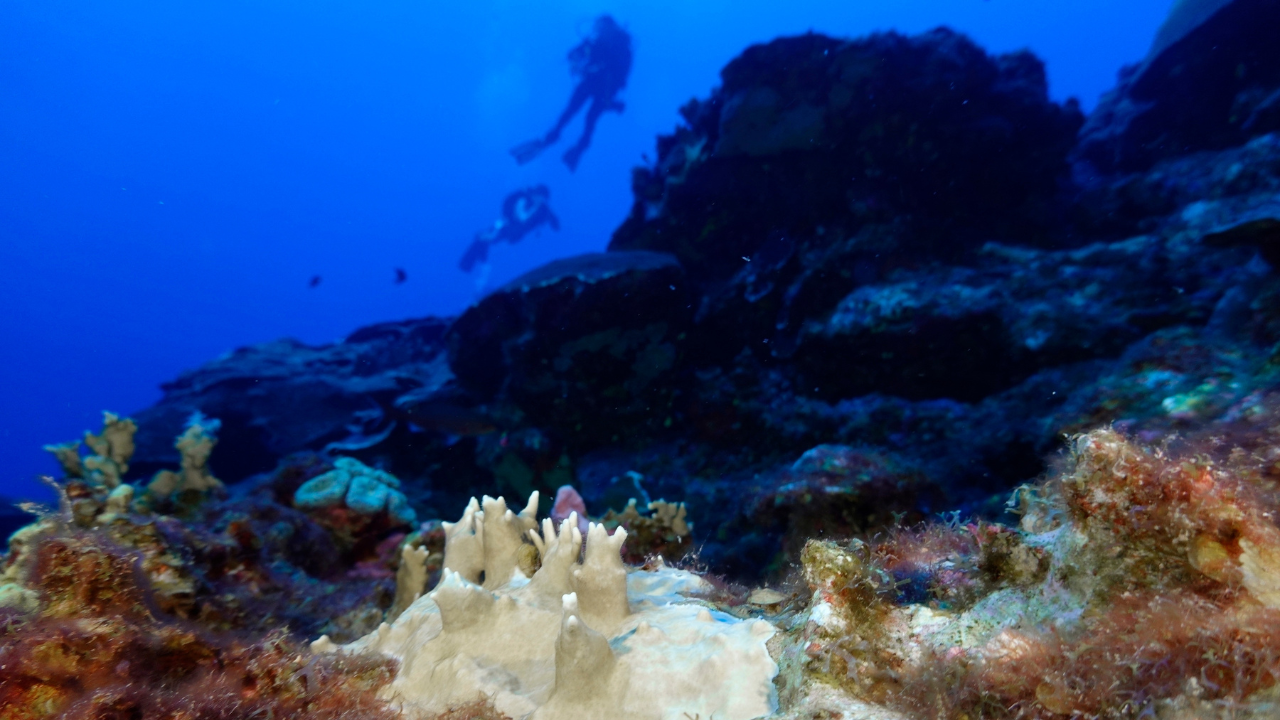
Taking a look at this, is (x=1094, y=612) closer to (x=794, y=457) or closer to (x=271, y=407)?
(x=794, y=457)

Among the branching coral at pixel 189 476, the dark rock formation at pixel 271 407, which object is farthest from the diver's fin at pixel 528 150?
the branching coral at pixel 189 476

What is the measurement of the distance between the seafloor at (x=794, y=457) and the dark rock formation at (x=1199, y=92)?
65mm

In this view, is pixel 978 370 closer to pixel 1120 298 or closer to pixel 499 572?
pixel 1120 298

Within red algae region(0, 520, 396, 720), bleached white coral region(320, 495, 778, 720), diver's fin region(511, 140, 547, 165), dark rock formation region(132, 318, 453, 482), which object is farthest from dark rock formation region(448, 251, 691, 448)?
diver's fin region(511, 140, 547, 165)

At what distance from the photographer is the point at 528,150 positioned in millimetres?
25156

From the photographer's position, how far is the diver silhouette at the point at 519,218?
3108 cm

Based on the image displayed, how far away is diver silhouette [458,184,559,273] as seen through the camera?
31.1 m

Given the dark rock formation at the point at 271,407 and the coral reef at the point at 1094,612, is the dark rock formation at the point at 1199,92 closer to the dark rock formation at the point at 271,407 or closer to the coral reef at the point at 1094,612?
the coral reef at the point at 1094,612

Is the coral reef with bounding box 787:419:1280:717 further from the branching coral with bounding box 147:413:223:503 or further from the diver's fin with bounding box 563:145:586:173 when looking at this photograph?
the diver's fin with bounding box 563:145:586:173

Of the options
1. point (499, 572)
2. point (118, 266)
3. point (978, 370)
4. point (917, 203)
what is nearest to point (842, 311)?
point (978, 370)

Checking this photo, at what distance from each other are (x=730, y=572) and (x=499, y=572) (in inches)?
147

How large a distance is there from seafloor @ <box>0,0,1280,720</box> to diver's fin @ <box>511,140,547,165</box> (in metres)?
11.8

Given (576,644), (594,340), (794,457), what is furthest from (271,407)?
(576,644)

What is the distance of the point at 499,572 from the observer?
8.82 feet
